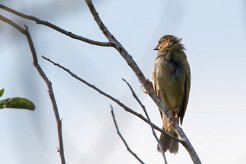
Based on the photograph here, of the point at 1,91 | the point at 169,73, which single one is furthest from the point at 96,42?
the point at 169,73

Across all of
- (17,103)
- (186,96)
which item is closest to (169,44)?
(186,96)

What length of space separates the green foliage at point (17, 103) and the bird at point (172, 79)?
5989mm

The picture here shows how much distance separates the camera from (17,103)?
3.22 meters

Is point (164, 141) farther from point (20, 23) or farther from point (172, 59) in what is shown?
point (20, 23)

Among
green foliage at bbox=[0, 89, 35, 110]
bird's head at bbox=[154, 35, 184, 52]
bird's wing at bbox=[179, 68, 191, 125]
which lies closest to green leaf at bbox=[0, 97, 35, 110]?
green foliage at bbox=[0, 89, 35, 110]

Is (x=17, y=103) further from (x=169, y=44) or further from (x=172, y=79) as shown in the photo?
(x=169, y=44)

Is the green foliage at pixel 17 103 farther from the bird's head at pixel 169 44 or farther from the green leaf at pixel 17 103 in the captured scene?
the bird's head at pixel 169 44

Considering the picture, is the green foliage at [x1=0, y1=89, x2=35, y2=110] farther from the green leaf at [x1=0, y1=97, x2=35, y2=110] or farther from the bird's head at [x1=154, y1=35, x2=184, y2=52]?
the bird's head at [x1=154, y1=35, x2=184, y2=52]

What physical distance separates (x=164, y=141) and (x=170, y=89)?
1108 millimetres

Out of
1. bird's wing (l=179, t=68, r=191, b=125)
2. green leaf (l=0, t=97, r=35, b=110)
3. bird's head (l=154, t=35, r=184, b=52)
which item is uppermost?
bird's head (l=154, t=35, r=184, b=52)

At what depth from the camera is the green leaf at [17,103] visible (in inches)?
123

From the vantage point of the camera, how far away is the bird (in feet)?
30.7

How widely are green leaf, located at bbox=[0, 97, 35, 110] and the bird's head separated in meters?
6.83

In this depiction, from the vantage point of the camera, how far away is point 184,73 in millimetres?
9539
